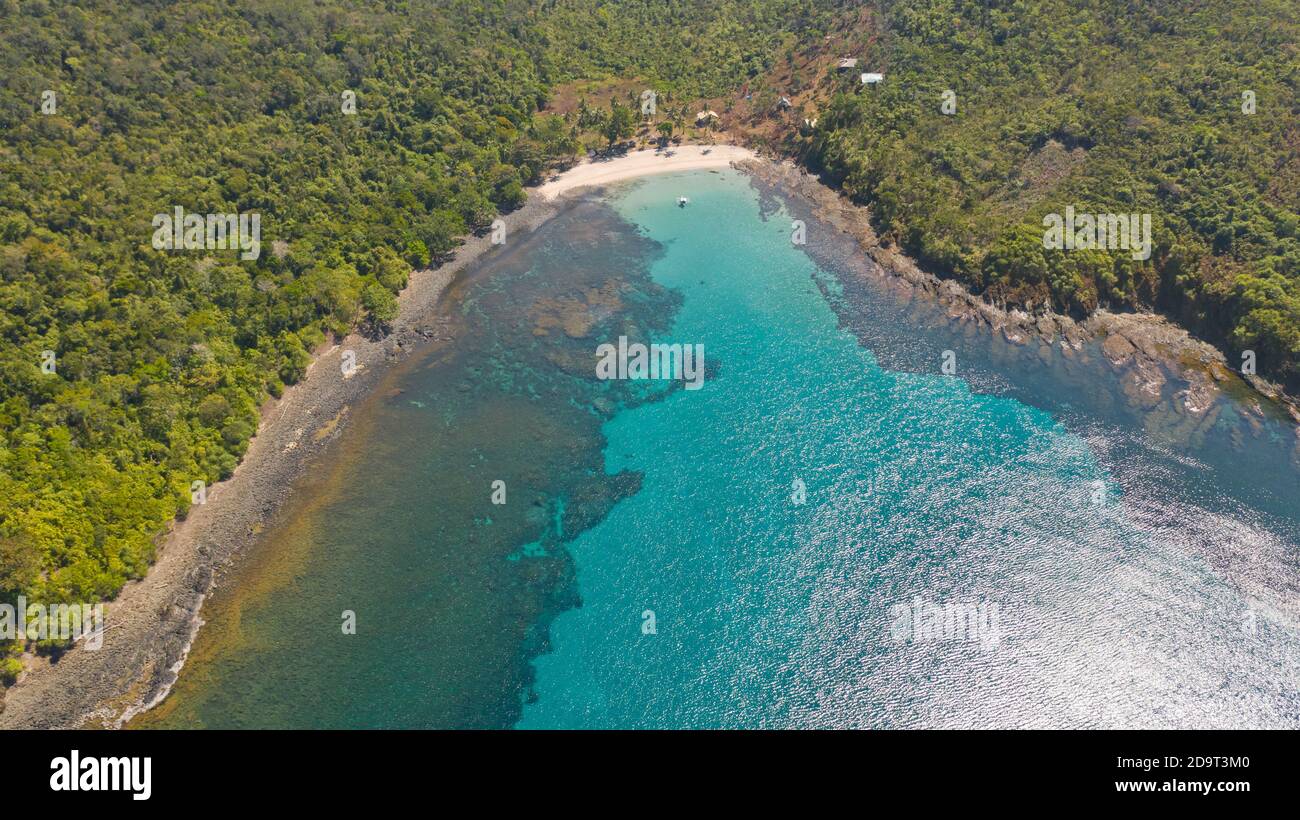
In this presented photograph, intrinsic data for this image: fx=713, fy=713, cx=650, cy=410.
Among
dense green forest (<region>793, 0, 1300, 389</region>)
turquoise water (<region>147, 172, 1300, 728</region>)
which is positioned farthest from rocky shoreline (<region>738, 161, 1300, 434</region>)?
dense green forest (<region>793, 0, 1300, 389</region>)

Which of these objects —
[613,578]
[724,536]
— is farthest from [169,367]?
[724,536]

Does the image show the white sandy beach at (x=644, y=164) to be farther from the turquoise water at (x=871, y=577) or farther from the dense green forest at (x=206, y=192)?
the turquoise water at (x=871, y=577)

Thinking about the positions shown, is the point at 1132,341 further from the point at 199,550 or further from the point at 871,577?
the point at 199,550

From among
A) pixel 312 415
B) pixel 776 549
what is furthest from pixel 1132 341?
pixel 312 415
